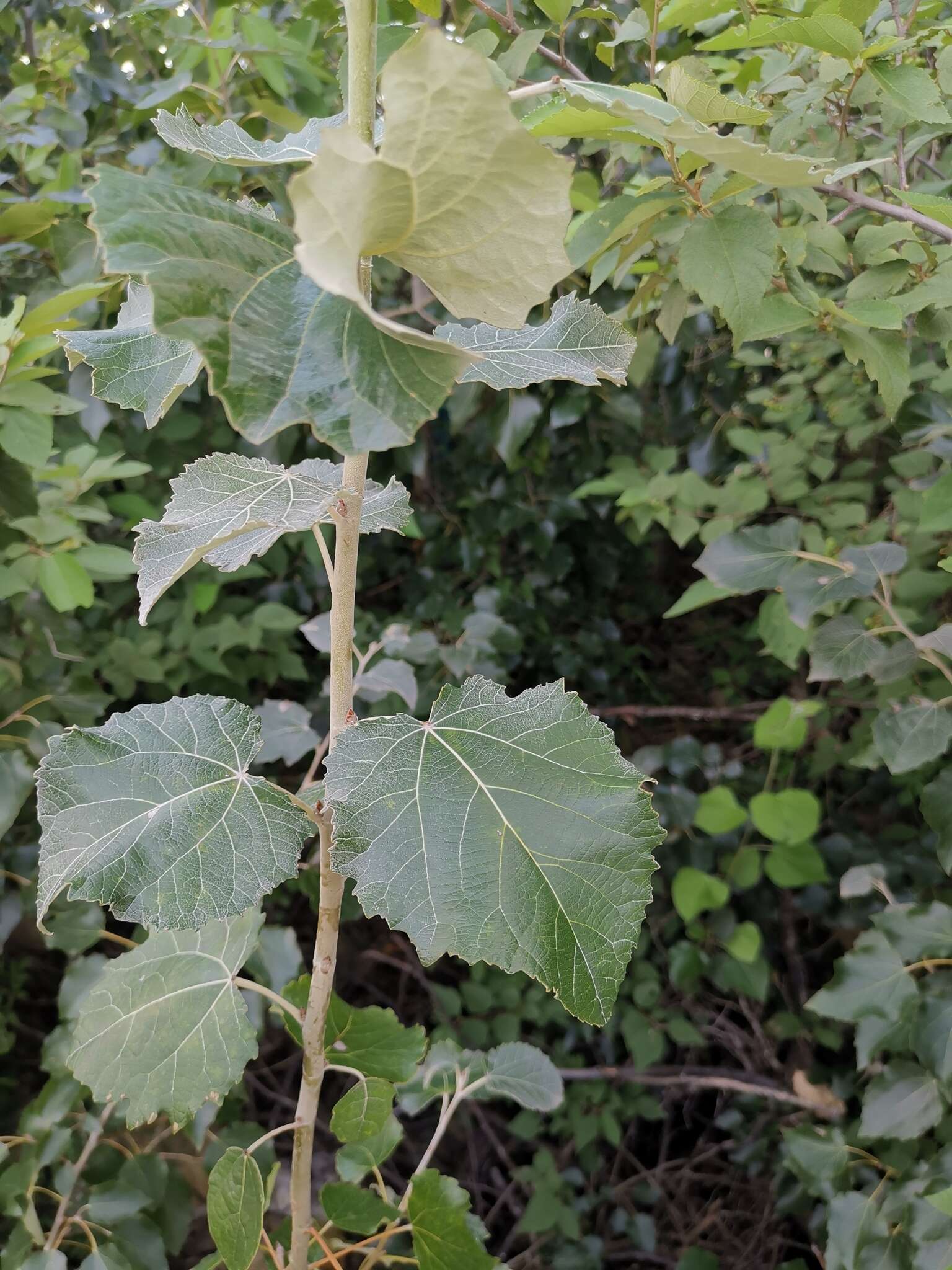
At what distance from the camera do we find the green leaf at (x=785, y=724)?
132cm

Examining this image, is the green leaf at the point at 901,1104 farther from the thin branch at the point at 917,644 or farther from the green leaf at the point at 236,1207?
the green leaf at the point at 236,1207

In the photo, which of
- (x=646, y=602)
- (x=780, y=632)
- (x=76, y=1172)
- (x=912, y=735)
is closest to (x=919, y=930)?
(x=912, y=735)

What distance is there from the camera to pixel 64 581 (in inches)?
38.0

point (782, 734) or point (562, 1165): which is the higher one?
point (782, 734)

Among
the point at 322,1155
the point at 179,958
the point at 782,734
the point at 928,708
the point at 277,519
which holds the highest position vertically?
the point at 277,519

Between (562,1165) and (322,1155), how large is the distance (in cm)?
46

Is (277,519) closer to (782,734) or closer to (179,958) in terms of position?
(179,958)

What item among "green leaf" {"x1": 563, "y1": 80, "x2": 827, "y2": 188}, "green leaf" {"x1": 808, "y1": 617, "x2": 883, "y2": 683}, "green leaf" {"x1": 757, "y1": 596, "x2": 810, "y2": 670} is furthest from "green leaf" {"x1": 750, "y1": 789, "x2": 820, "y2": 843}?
"green leaf" {"x1": 563, "y1": 80, "x2": 827, "y2": 188}

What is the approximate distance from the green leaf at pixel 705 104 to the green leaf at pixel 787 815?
101 centimetres

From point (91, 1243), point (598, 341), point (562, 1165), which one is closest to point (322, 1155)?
point (562, 1165)

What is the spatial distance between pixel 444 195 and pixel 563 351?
7.9 inches

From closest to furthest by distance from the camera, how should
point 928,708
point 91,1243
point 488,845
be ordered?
point 488,845 → point 91,1243 → point 928,708

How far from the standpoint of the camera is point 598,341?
52cm

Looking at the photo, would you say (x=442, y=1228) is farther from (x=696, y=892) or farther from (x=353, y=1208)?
(x=696, y=892)
